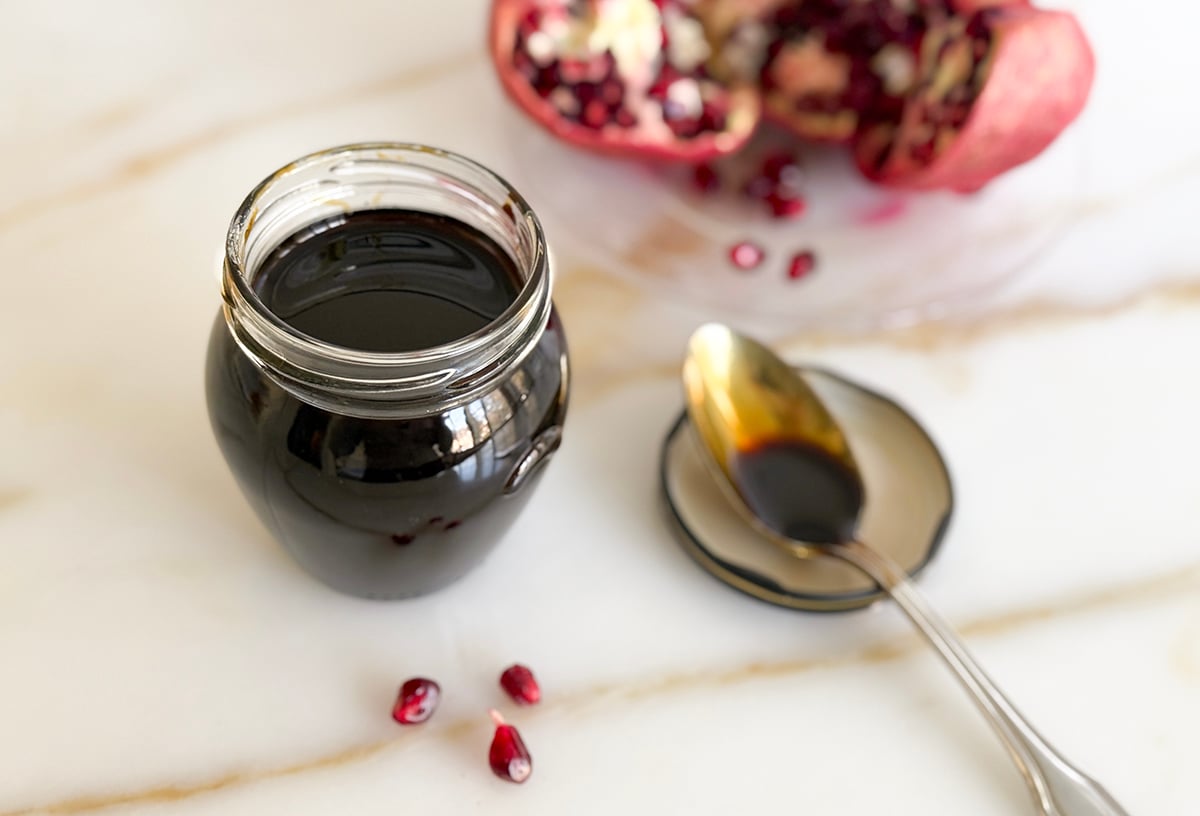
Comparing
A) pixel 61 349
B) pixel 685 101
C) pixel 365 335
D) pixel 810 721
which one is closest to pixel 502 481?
pixel 365 335

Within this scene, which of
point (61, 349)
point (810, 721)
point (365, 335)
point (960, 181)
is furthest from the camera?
point (960, 181)

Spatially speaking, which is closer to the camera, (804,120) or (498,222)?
(498,222)

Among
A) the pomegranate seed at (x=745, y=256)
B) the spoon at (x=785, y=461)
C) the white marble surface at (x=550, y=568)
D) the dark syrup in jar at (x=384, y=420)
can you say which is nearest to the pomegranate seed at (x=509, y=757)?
the white marble surface at (x=550, y=568)

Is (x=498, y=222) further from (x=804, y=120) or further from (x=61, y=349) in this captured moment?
(x=804, y=120)

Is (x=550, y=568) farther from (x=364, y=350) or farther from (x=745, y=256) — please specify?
(x=745, y=256)

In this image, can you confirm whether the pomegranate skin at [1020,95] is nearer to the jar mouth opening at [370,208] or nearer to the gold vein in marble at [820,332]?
the gold vein in marble at [820,332]

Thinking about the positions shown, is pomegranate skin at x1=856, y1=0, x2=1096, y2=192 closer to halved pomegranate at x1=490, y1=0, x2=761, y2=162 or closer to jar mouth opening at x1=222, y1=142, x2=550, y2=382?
halved pomegranate at x1=490, y1=0, x2=761, y2=162

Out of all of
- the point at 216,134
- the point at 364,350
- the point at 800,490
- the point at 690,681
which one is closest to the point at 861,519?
the point at 800,490
